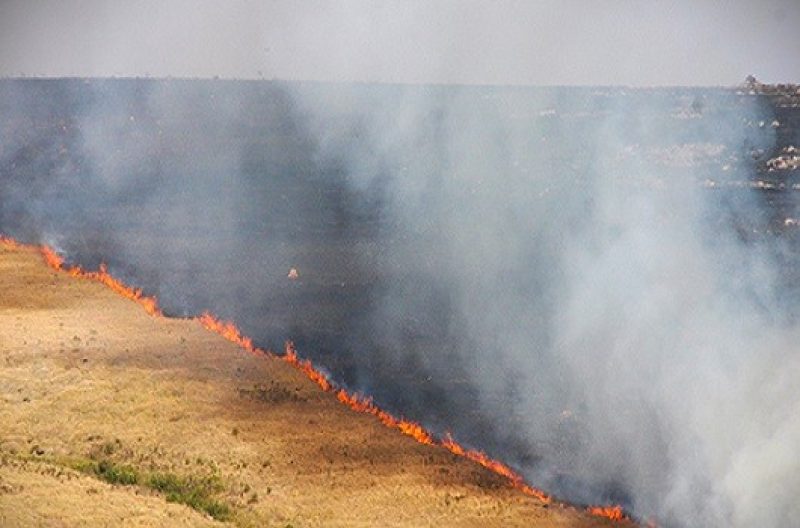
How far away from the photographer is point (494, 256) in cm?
7756

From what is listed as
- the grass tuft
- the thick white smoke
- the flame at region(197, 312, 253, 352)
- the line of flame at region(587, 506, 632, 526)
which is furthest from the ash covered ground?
the grass tuft

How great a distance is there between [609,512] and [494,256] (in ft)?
145

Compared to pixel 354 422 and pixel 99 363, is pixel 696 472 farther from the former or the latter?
pixel 99 363

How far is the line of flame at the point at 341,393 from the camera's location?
3596 cm

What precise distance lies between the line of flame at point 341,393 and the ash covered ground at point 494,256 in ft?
3.12

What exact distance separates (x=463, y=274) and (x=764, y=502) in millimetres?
38834

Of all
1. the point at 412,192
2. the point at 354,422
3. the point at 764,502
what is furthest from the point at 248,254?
the point at 764,502

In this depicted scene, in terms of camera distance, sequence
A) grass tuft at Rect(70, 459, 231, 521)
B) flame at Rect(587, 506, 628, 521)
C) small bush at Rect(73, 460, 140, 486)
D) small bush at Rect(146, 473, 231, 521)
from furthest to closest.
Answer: flame at Rect(587, 506, 628, 521)
small bush at Rect(73, 460, 140, 486)
grass tuft at Rect(70, 459, 231, 521)
small bush at Rect(146, 473, 231, 521)

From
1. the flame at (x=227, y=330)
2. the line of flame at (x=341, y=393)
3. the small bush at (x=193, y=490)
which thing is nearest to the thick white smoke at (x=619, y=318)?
the line of flame at (x=341, y=393)

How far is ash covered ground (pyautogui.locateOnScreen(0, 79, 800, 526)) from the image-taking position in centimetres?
4225

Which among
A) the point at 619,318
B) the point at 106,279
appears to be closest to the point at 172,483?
the point at 619,318

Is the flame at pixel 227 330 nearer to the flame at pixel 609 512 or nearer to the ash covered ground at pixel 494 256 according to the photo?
the ash covered ground at pixel 494 256

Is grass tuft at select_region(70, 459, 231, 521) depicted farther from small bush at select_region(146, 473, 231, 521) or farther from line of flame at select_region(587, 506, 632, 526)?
line of flame at select_region(587, 506, 632, 526)

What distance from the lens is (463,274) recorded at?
232 ft
